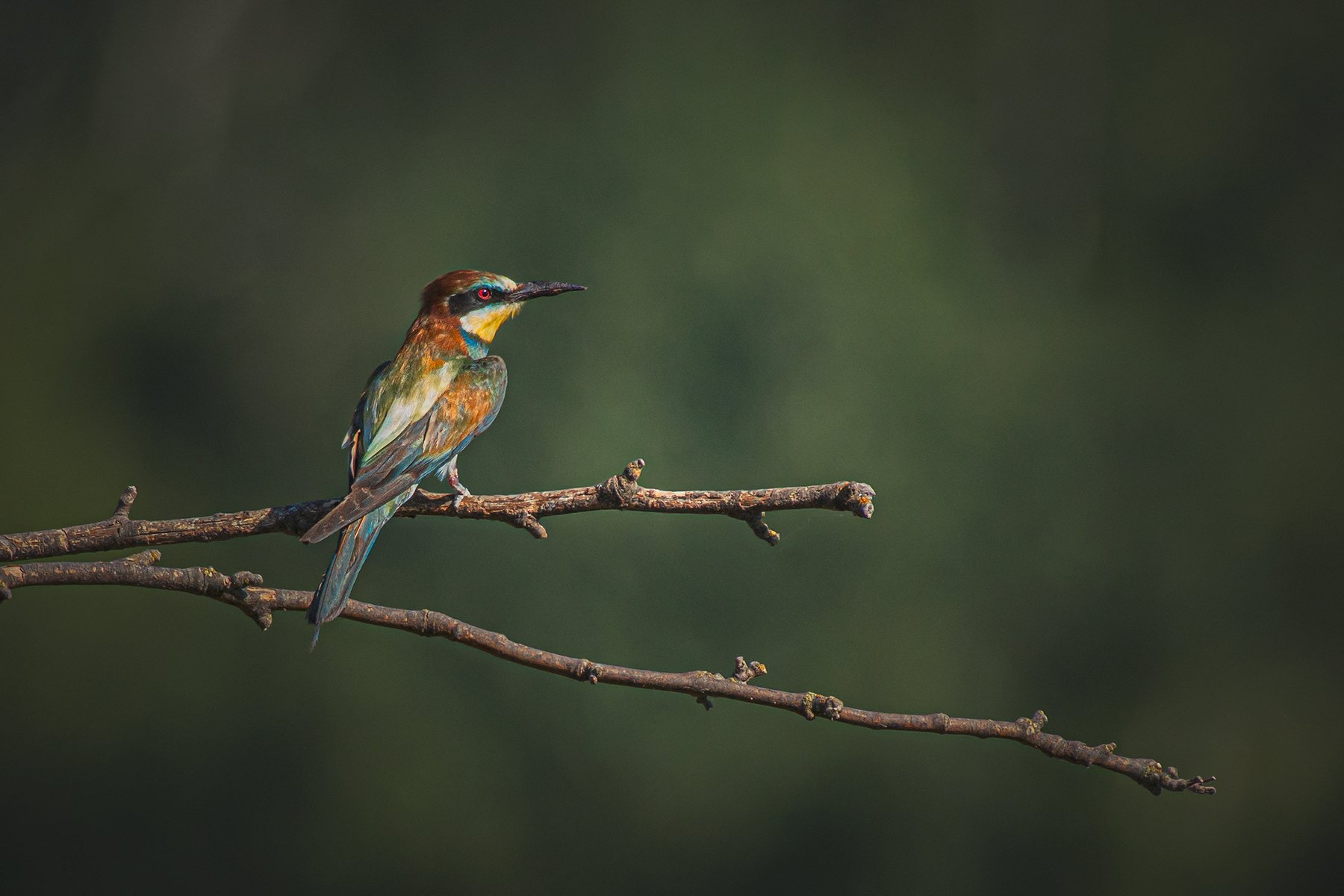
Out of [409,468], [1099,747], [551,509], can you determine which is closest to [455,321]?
[409,468]

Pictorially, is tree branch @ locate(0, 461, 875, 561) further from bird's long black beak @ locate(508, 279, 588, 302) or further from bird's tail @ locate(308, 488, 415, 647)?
bird's long black beak @ locate(508, 279, 588, 302)

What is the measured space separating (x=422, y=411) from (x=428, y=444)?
→ 136 mm

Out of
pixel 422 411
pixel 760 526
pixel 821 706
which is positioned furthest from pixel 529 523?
pixel 422 411

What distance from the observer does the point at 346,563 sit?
190 centimetres

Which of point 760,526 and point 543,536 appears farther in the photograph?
point 543,536

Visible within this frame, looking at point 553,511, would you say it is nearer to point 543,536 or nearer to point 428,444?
point 543,536

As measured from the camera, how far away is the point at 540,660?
151 cm

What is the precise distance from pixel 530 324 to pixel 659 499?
14.3 ft

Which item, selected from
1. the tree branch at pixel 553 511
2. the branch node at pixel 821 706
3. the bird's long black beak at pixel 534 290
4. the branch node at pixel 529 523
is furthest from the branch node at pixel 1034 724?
the bird's long black beak at pixel 534 290

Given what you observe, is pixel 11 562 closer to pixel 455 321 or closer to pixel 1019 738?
pixel 455 321

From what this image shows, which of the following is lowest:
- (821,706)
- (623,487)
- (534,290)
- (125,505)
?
(821,706)

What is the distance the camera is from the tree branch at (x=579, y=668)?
143 cm

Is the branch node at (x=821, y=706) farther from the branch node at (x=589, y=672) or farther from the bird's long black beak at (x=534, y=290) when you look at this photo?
the bird's long black beak at (x=534, y=290)

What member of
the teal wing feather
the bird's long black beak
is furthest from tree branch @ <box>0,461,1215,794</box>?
the bird's long black beak
